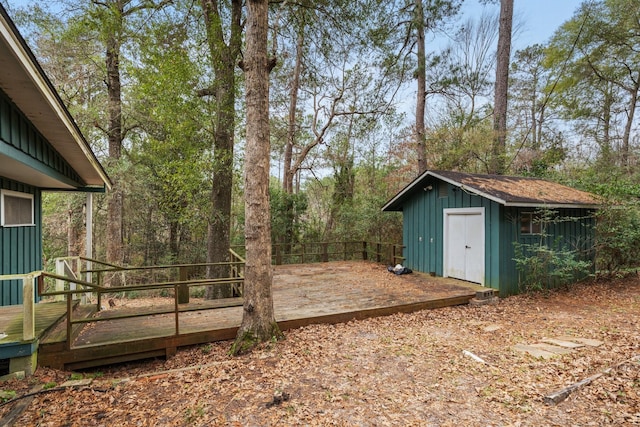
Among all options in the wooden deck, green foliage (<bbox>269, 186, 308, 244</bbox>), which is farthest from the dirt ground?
green foliage (<bbox>269, 186, 308, 244</bbox>)

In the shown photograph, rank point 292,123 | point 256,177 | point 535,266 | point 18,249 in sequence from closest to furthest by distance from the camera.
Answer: point 256,177 → point 18,249 → point 535,266 → point 292,123

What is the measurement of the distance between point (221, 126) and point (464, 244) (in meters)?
7.12

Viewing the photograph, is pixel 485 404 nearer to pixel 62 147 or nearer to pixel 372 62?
pixel 62 147

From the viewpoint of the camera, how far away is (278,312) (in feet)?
19.0

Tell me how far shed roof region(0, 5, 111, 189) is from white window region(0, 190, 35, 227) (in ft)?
0.98

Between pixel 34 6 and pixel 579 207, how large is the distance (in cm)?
1635

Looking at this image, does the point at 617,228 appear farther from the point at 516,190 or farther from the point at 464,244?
the point at 464,244

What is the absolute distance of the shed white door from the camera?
8039 mm

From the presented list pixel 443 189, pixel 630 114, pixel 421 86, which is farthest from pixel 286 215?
pixel 630 114

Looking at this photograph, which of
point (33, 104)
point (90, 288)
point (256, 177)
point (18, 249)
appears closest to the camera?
point (33, 104)

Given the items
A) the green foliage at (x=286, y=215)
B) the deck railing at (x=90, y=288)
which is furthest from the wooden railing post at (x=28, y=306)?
the green foliage at (x=286, y=215)

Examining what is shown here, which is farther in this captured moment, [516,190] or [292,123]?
[292,123]

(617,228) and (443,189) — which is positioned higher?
(443,189)

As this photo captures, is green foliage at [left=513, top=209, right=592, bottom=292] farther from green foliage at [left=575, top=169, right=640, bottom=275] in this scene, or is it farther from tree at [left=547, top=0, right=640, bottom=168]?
tree at [left=547, top=0, right=640, bottom=168]
